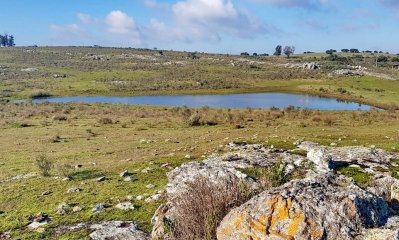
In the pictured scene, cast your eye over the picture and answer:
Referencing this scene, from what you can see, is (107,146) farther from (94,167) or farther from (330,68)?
(330,68)

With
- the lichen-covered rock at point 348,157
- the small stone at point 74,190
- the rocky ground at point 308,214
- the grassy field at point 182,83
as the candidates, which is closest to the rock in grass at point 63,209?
the small stone at point 74,190

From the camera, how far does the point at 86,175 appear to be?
18.1 meters

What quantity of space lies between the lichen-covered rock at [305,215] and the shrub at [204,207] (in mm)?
398

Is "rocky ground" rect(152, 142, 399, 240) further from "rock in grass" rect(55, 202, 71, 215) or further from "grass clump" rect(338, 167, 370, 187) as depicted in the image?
"rock in grass" rect(55, 202, 71, 215)

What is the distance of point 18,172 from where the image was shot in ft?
67.8

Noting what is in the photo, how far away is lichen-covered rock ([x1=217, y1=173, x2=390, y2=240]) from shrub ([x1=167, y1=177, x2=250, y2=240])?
398 mm

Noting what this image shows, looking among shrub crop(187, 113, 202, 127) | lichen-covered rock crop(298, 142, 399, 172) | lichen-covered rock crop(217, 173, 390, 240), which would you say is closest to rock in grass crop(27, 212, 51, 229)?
lichen-covered rock crop(217, 173, 390, 240)

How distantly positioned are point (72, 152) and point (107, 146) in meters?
2.57

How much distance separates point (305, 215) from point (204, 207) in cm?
220

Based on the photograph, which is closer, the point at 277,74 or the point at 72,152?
the point at 72,152

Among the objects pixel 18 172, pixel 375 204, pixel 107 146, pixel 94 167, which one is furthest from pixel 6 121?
pixel 375 204

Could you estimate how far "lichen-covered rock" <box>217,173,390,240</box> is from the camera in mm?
7172

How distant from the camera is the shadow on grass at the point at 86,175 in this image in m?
17.6

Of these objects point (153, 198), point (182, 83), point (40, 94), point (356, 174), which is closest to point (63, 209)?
point (153, 198)
